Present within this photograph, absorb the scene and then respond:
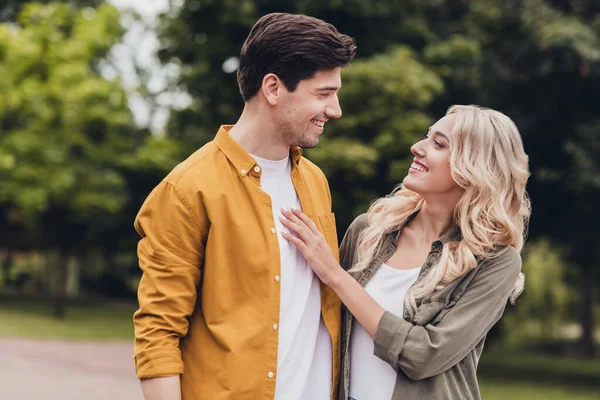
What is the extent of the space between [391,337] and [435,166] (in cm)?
74

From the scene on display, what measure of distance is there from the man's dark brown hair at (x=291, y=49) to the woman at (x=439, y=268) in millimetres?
511

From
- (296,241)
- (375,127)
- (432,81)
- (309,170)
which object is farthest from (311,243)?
(432,81)

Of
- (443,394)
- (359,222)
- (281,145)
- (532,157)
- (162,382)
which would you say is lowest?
(532,157)

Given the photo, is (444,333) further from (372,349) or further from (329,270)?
(329,270)

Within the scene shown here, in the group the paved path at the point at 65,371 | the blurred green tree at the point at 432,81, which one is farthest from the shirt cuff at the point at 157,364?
the blurred green tree at the point at 432,81

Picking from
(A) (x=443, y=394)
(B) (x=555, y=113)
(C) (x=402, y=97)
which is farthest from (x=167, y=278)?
(B) (x=555, y=113)

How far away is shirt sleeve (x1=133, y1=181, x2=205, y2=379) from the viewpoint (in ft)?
8.75

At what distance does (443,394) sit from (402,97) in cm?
1209

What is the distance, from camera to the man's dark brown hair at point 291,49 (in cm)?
282

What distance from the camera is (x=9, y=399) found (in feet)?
35.1

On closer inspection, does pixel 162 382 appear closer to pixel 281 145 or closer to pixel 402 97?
pixel 281 145

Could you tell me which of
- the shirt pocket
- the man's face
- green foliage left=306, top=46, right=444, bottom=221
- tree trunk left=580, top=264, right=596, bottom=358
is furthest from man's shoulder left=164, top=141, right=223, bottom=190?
tree trunk left=580, top=264, right=596, bottom=358

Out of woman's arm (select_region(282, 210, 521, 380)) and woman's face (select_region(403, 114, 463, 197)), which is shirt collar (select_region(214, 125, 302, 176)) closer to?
woman's arm (select_region(282, 210, 521, 380))

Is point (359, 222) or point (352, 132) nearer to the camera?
point (359, 222)
